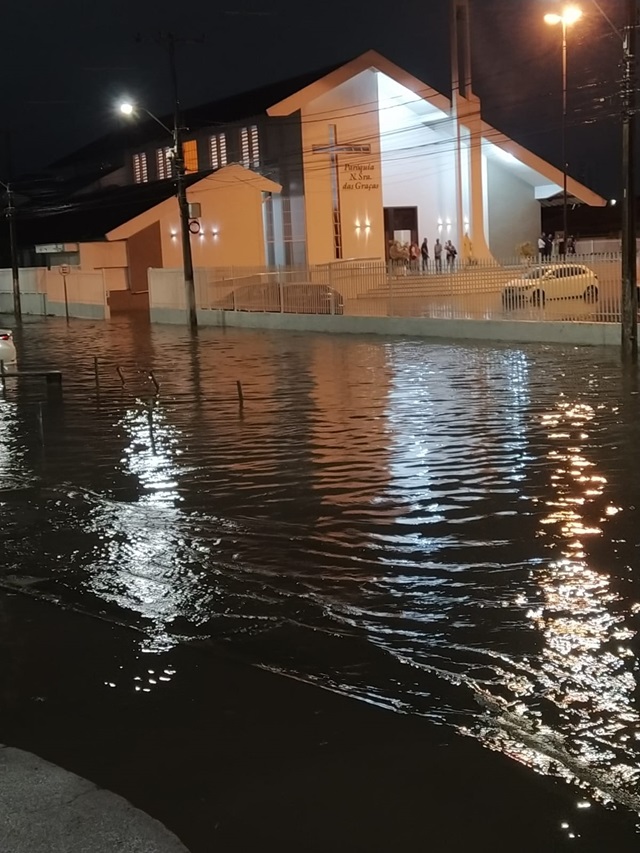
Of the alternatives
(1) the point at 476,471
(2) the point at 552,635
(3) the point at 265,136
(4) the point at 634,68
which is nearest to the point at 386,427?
(1) the point at 476,471

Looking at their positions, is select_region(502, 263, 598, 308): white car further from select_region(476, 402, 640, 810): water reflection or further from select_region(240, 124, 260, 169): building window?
select_region(240, 124, 260, 169): building window

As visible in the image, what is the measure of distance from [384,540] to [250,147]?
154 ft

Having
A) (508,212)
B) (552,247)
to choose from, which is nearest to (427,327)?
(552,247)

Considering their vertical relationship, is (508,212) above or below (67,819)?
above

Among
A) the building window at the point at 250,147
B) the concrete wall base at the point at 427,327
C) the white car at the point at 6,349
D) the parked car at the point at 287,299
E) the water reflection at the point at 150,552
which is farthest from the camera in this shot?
the building window at the point at 250,147

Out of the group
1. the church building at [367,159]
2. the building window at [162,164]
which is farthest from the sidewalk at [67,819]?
the building window at [162,164]

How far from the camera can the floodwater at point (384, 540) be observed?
533 centimetres

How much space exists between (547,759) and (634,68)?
63.0 feet

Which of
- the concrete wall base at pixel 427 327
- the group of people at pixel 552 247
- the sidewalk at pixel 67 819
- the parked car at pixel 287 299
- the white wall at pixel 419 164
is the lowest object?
the sidewalk at pixel 67 819

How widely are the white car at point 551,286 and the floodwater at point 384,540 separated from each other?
7.36m

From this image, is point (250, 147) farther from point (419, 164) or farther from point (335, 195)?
point (419, 164)

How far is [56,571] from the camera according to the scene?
7723 millimetres

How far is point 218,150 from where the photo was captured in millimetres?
55344

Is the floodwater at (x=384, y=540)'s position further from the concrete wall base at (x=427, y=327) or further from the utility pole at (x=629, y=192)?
the concrete wall base at (x=427, y=327)
